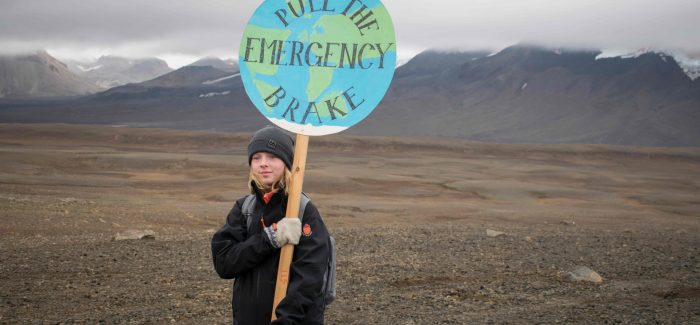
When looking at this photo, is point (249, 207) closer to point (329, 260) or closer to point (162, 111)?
point (329, 260)

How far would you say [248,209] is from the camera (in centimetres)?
335

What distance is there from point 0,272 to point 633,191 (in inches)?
1248

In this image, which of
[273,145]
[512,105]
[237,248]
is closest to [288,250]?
[237,248]

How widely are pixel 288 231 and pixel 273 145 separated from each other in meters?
0.47

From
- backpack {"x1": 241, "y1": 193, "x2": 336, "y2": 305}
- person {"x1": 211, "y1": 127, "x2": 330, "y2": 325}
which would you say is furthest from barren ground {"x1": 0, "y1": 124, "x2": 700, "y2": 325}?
person {"x1": 211, "y1": 127, "x2": 330, "y2": 325}

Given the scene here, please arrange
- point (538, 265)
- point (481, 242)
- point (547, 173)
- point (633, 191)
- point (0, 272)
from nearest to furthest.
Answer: point (0, 272), point (538, 265), point (481, 242), point (633, 191), point (547, 173)

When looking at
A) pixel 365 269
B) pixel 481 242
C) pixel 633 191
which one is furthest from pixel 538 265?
pixel 633 191

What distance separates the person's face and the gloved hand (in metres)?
0.28

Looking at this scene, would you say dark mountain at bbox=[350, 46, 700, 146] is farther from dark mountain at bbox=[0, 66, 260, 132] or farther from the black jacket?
the black jacket

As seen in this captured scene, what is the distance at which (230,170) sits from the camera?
35438mm

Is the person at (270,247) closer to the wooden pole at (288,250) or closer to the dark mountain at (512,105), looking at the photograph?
the wooden pole at (288,250)

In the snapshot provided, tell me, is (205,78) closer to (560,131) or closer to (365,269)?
(560,131)

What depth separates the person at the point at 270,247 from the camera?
3.15 metres

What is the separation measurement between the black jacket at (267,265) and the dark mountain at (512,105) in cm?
8740
